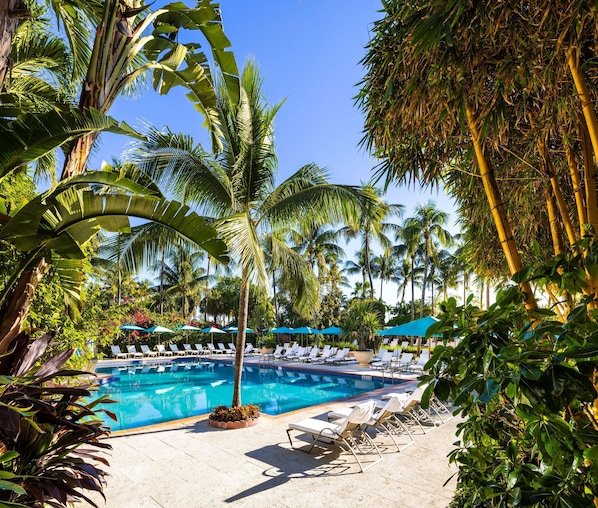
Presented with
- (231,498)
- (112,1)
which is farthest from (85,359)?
(112,1)

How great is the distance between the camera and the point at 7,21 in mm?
2812

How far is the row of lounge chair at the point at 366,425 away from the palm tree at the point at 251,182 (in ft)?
8.54

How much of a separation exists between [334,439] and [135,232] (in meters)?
5.65

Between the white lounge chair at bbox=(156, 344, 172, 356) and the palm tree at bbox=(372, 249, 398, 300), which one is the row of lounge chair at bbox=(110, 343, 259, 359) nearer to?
the white lounge chair at bbox=(156, 344, 172, 356)

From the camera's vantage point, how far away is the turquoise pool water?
12.0 m

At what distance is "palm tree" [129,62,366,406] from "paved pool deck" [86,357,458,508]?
6.47 feet

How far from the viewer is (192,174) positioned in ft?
26.6

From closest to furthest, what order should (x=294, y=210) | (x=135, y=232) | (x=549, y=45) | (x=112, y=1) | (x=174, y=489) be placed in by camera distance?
(x=549, y=45) < (x=112, y=1) < (x=174, y=489) < (x=135, y=232) < (x=294, y=210)

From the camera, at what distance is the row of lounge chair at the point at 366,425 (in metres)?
6.04

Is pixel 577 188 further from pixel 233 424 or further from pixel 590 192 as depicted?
pixel 233 424

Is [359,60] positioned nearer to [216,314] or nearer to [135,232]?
[135,232]

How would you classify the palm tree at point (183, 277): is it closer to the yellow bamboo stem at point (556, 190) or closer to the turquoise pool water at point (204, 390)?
the turquoise pool water at point (204, 390)

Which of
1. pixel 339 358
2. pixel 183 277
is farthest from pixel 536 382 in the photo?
pixel 183 277

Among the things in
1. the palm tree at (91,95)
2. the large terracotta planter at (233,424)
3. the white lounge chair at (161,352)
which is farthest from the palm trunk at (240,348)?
the white lounge chair at (161,352)
